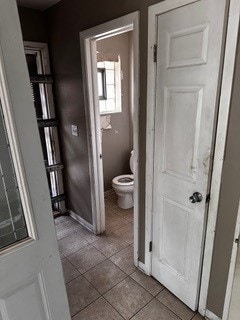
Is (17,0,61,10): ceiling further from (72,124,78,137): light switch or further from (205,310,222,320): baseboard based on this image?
(205,310,222,320): baseboard

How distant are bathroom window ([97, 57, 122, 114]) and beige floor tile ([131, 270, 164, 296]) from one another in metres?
2.20

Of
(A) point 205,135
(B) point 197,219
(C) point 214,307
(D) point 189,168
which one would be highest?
(A) point 205,135

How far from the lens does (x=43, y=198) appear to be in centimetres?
101

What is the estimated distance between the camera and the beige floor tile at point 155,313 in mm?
1706

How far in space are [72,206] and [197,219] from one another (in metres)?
1.92

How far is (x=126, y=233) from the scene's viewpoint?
2729mm

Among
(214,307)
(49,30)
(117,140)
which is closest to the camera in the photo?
(214,307)

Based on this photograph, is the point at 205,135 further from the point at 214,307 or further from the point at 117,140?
the point at 117,140

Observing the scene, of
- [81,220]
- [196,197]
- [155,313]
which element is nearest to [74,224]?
[81,220]

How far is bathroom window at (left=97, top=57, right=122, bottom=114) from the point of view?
3289 millimetres

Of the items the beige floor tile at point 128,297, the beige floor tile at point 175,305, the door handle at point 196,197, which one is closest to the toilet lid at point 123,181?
the beige floor tile at point 128,297

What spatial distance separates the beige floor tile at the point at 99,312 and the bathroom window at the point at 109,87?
7.88ft

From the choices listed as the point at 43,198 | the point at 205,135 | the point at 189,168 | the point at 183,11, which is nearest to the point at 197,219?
the point at 189,168

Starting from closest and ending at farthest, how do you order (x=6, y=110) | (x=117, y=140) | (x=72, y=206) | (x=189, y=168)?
(x=6, y=110), (x=189, y=168), (x=72, y=206), (x=117, y=140)
